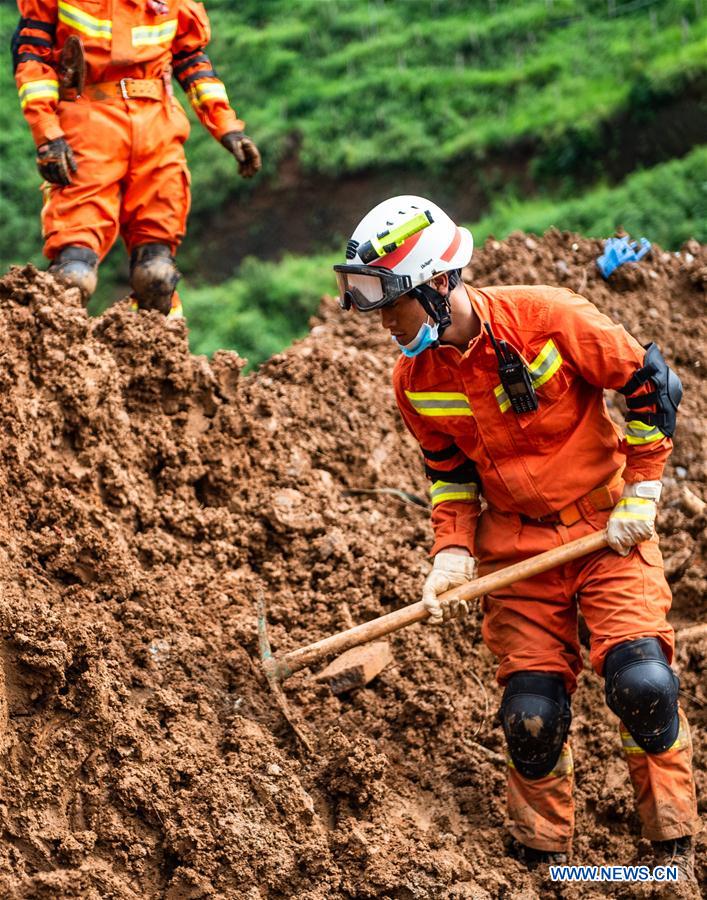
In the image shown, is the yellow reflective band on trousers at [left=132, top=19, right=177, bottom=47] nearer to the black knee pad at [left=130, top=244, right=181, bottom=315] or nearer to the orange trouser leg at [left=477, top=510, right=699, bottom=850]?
the black knee pad at [left=130, top=244, right=181, bottom=315]

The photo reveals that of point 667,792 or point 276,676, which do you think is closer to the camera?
point 667,792

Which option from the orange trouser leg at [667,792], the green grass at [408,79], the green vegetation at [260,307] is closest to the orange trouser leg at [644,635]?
the orange trouser leg at [667,792]

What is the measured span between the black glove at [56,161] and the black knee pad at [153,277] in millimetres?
579

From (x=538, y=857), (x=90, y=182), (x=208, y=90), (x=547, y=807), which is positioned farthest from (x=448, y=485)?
(x=208, y=90)

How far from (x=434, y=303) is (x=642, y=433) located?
0.78 meters

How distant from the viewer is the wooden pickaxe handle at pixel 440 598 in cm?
393

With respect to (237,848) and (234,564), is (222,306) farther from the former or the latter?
(237,848)

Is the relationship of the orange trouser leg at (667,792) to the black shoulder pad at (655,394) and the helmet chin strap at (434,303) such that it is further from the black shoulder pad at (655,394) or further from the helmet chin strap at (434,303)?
the helmet chin strap at (434,303)

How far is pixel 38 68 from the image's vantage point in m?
5.80

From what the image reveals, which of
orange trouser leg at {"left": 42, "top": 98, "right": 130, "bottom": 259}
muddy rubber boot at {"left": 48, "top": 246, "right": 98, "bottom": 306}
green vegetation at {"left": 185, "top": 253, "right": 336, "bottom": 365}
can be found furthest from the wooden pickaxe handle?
green vegetation at {"left": 185, "top": 253, "right": 336, "bottom": 365}

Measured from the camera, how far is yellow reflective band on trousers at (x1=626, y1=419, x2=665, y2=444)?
3866 millimetres

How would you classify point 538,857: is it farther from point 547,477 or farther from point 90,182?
point 90,182

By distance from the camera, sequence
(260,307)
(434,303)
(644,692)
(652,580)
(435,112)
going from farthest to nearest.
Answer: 1. (435,112)
2. (260,307)
3. (652,580)
4. (434,303)
5. (644,692)

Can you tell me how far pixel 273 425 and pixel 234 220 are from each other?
10.4 m
